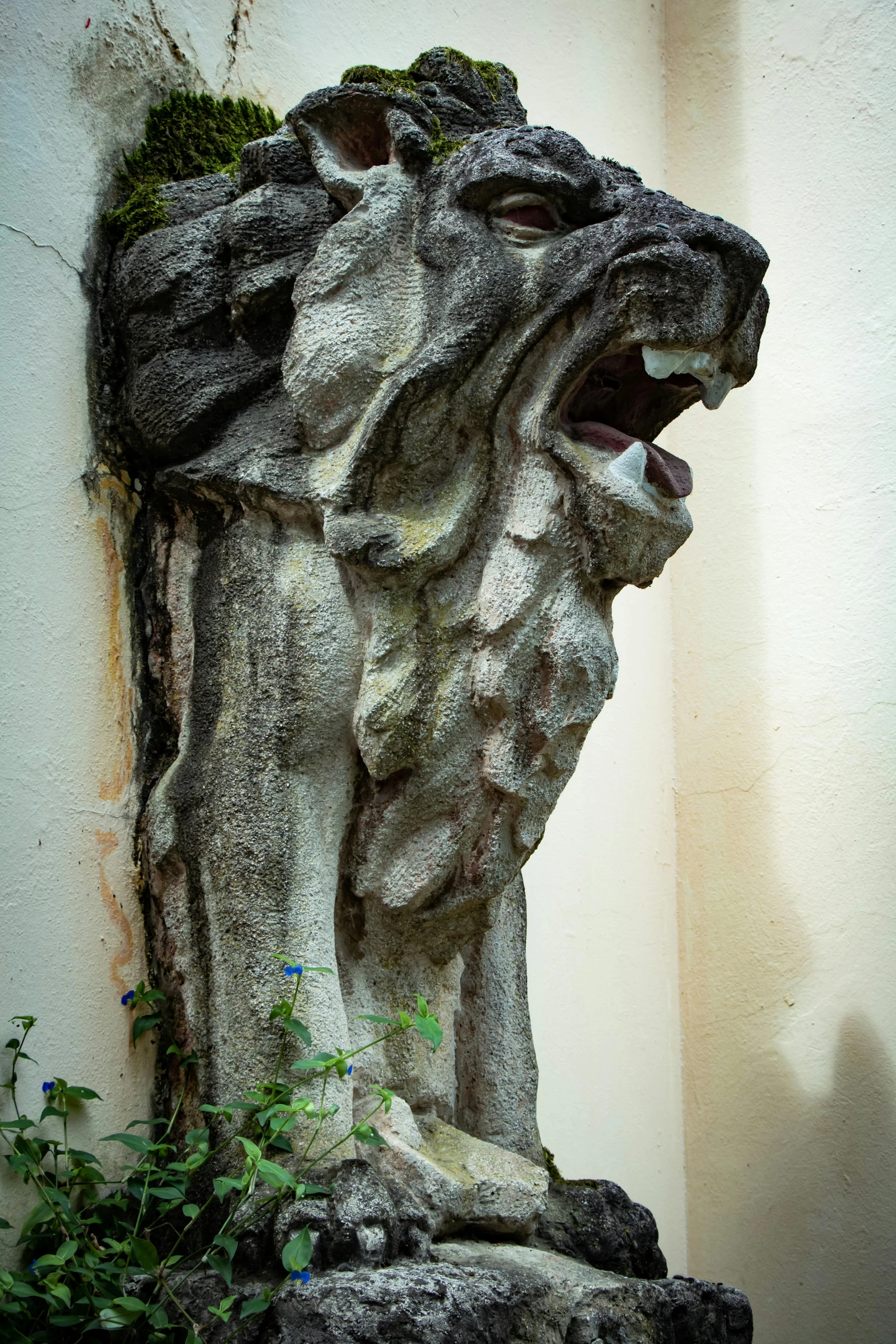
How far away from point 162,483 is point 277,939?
1.84 ft

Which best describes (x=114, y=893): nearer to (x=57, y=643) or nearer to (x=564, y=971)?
(x=57, y=643)

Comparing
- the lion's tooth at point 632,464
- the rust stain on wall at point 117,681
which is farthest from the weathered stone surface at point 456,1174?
the lion's tooth at point 632,464

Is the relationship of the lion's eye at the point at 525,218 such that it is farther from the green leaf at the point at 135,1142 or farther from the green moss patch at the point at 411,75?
the green leaf at the point at 135,1142

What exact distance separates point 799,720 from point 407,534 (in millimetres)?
1266

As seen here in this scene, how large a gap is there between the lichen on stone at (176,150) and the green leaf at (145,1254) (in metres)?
1.17

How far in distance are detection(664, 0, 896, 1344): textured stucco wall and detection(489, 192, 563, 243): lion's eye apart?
1.17 meters

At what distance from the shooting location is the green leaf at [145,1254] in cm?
137

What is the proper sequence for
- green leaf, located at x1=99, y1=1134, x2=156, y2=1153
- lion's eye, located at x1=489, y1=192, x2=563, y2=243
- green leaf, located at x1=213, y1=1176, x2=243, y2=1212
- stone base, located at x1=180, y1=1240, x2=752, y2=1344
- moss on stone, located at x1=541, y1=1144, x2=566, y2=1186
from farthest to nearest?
moss on stone, located at x1=541, y1=1144, x2=566, y2=1186 < lion's eye, located at x1=489, y1=192, x2=563, y2=243 < green leaf, located at x1=99, y1=1134, x2=156, y2=1153 < green leaf, located at x1=213, y1=1176, x2=243, y2=1212 < stone base, located at x1=180, y1=1240, x2=752, y2=1344

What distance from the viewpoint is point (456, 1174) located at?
1.58m

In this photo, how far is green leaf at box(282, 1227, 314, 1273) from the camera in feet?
4.32

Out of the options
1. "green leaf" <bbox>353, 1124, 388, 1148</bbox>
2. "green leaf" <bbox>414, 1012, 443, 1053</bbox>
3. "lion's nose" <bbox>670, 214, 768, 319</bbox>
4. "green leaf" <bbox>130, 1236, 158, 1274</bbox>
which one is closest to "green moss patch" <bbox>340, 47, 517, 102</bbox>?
"lion's nose" <bbox>670, 214, 768, 319</bbox>

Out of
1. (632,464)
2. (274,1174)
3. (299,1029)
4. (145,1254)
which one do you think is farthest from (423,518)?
(145,1254)

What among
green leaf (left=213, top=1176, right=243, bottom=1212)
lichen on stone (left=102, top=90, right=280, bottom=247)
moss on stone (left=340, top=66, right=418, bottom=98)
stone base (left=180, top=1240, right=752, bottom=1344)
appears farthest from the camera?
lichen on stone (left=102, top=90, right=280, bottom=247)

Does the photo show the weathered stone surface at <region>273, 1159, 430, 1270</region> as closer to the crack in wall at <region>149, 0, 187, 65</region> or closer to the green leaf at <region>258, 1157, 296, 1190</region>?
the green leaf at <region>258, 1157, 296, 1190</region>
